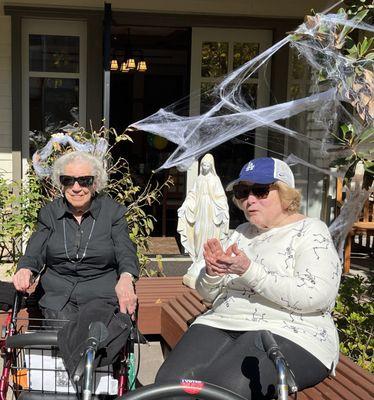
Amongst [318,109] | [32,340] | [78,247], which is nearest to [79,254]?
[78,247]

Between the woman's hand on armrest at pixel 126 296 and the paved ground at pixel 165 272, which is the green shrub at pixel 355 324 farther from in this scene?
the woman's hand on armrest at pixel 126 296

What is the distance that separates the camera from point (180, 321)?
4.23 meters

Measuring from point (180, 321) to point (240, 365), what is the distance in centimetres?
173

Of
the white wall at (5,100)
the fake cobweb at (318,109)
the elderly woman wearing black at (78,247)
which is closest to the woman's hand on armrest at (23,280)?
the elderly woman wearing black at (78,247)

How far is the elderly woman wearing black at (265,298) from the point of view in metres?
2.50

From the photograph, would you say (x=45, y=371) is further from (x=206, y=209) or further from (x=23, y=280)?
(x=206, y=209)

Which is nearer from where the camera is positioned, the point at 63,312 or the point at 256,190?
the point at 256,190

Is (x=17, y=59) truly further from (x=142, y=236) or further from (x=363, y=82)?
(x=363, y=82)

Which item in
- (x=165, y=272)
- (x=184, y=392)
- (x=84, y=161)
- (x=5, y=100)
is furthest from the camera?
(x=5, y=100)

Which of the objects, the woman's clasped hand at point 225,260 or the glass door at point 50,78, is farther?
the glass door at point 50,78

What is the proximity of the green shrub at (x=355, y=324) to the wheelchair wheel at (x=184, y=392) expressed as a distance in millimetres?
1885

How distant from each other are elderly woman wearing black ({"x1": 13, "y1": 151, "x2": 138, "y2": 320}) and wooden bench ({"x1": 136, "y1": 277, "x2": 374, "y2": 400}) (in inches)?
37.7

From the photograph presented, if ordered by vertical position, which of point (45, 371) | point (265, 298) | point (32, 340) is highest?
point (265, 298)

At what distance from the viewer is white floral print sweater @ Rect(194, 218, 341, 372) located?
252 cm
